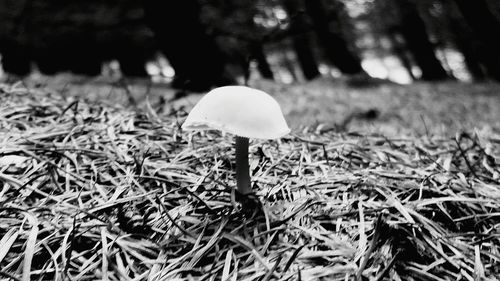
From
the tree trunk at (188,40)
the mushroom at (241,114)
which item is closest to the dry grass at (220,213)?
the mushroom at (241,114)

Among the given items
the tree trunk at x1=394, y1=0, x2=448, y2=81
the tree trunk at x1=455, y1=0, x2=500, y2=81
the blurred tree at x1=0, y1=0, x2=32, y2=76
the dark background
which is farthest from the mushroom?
the tree trunk at x1=394, y1=0, x2=448, y2=81

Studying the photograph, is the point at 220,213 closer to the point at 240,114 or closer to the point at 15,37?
the point at 240,114

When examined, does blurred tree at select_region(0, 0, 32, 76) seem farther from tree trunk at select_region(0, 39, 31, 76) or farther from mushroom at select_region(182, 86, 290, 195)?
mushroom at select_region(182, 86, 290, 195)

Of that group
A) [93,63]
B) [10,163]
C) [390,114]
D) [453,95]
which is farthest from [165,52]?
[93,63]

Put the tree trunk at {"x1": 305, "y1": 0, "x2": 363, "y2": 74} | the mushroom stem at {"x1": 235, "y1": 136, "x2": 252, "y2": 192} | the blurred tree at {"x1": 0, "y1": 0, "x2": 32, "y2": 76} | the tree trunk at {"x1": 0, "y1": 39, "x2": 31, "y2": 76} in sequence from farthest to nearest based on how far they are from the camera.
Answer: the tree trunk at {"x1": 305, "y1": 0, "x2": 363, "y2": 74}, the tree trunk at {"x1": 0, "y1": 39, "x2": 31, "y2": 76}, the blurred tree at {"x1": 0, "y1": 0, "x2": 32, "y2": 76}, the mushroom stem at {"x1": 235, "y1": 136, "x2": 252, "y2": 192}

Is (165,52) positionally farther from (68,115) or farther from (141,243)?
(141,243)

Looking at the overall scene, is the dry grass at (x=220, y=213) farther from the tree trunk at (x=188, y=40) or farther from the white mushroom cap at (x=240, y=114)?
the tree trunk at (x=188, y=40)

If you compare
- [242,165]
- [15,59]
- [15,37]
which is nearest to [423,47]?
[15,37]
